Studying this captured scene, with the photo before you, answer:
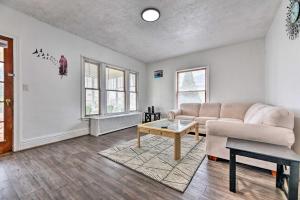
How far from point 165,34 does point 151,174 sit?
3161 mm

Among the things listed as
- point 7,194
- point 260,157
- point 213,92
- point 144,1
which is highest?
point 144,1

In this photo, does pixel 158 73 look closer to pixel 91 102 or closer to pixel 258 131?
pixel 91 102

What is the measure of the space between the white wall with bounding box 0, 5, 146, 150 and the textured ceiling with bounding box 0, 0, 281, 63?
0.79ft

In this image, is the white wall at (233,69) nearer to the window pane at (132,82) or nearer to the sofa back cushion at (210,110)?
the sofa back cushion at (210,110)

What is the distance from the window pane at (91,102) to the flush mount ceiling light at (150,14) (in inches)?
100

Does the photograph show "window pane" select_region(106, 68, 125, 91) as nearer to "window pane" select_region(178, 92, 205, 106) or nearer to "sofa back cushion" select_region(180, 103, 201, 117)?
"window pane" select_region(178, 92, 205, 106)

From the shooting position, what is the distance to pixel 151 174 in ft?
5.87

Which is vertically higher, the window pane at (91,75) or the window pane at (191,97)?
the window pane at (91,75)

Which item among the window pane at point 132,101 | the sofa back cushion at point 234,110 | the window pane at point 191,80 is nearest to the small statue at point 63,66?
the window pane at point 132,101

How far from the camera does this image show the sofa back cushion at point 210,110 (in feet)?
13.2

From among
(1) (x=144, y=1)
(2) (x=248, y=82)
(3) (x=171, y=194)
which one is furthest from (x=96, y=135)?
(2) (x=248, y=82)

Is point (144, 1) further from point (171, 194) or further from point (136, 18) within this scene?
point (171, 194)

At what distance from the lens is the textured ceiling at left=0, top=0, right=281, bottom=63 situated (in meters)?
2.35

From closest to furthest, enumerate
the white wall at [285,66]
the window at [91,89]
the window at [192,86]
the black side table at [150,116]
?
the white wall at [285,66] → the window at [91,89] → the window at [192,86] → the black side table at [150,116]
